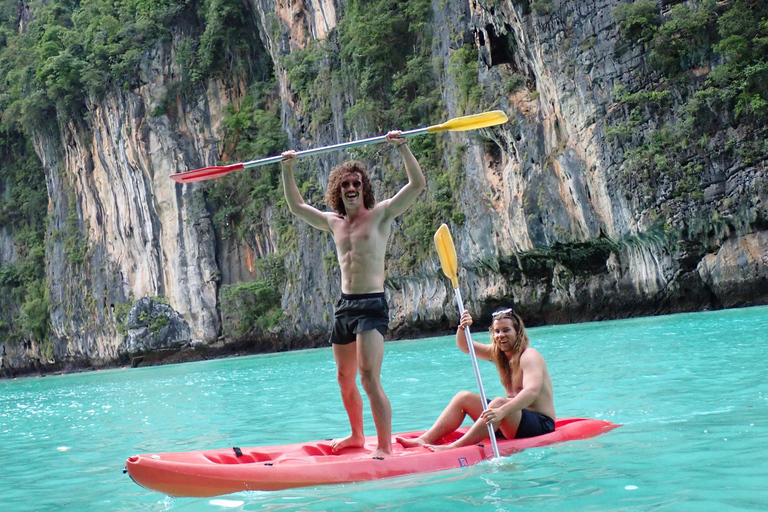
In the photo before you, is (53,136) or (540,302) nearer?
(540,302)

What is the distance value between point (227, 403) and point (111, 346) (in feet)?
99.7

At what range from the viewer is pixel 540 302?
24234 millimetres

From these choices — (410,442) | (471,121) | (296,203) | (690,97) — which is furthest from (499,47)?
(410,442)

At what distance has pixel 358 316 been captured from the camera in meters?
4.70

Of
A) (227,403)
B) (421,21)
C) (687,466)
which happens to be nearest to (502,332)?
(687,466)

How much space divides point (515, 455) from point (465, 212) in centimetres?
2033

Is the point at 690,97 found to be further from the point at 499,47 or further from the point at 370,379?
the point at 370,379

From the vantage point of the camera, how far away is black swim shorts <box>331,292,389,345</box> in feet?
15.3

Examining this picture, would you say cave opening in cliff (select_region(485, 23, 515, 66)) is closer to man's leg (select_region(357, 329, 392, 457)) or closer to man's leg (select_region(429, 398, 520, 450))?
man's leg (select_region(429, 398, 520, 450))

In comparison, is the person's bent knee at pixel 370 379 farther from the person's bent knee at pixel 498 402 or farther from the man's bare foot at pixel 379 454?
the person's bent knee at pixel 498 402

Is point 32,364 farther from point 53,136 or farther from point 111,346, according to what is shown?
point 53,136

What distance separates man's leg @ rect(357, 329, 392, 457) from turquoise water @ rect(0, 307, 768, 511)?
32 cm

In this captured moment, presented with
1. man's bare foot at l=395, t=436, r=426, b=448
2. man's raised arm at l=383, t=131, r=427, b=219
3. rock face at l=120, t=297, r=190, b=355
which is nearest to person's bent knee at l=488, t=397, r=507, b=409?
man's bare foot at l=395, t=436, r=426, b=448

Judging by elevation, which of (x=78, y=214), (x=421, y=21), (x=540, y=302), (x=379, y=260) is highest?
(x=421, y=21)
